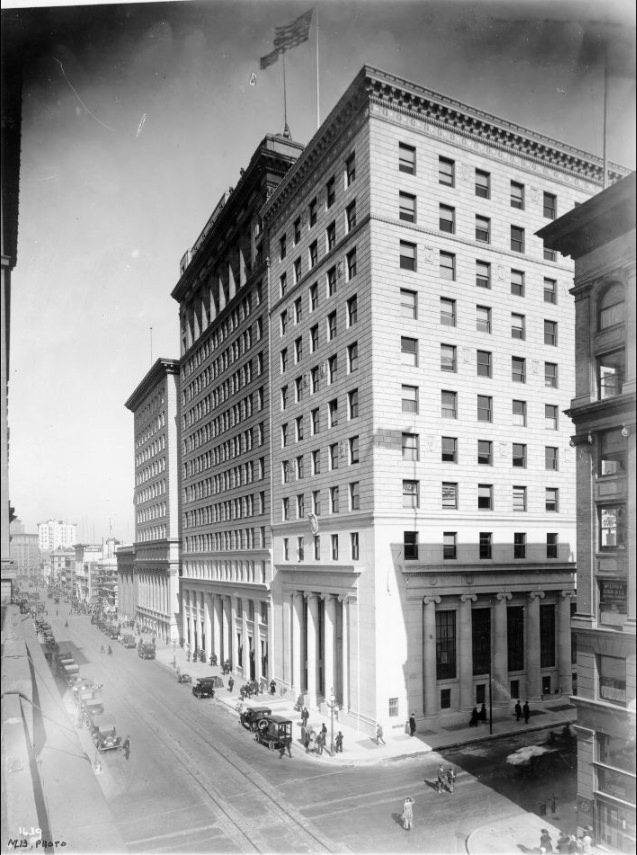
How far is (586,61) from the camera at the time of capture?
19.2m

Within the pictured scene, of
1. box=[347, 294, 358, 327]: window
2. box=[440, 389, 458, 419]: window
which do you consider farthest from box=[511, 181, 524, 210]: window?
box=[440, 389, 458, 419]: window

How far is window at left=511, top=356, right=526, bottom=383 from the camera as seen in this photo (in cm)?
4434

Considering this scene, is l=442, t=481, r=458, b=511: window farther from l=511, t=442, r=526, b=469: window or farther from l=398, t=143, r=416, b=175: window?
l=398, t=143, r=416, b=175: window

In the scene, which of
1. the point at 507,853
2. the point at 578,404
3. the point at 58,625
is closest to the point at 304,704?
the point at 507,853

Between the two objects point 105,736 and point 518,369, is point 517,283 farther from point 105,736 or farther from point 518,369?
point 105,736

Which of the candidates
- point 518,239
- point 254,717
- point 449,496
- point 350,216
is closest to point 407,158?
point 350,216

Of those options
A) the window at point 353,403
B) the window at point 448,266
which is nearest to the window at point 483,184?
the window at point 448,266

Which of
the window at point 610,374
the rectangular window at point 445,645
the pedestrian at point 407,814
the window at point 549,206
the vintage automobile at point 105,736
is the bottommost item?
the vintage automobile at point 105,736

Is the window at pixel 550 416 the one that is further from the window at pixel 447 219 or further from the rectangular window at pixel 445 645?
the rectangular window at pixel 445 645

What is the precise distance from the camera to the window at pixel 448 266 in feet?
139

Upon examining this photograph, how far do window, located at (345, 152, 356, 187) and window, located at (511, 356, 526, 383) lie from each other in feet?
50.9

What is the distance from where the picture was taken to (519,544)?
144 ft

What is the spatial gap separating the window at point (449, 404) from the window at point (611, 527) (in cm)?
1801

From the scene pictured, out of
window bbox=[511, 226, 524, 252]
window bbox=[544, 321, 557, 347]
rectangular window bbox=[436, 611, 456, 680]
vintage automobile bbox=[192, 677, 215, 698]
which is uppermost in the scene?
window bbox=[511, 226, 524, 252]
